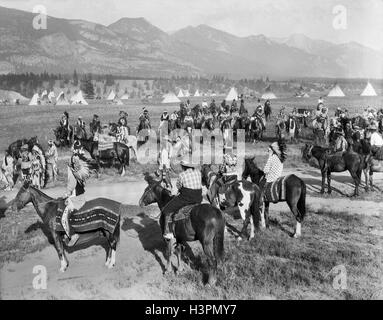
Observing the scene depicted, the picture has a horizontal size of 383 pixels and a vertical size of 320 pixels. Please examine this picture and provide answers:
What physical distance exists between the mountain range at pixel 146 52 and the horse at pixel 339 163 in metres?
147

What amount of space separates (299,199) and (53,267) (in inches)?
255

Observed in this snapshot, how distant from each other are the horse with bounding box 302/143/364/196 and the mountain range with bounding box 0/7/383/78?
5773 inches

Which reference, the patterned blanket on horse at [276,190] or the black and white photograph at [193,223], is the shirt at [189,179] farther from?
the patterned blanket on horse at [276,190]

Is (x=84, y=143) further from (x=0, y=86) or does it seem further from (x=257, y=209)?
(x=0, y=86)

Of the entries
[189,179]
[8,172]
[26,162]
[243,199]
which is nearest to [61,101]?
[8,172]

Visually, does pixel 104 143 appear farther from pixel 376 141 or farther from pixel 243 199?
pixel 376 141

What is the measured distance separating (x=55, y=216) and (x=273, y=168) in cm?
589

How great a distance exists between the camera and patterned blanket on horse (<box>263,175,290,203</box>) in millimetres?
10695

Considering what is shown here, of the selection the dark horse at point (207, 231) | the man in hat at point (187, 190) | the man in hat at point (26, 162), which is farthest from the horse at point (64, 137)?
the dark horse at point (207, 231)

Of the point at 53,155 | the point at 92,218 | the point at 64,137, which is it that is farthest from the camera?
the point at 64,137

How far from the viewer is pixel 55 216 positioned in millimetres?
8742

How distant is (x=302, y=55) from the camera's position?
186m

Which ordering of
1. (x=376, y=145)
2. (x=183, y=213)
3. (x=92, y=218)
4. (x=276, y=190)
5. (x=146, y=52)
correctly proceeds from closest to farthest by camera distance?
1. (x=183, y=213)
2. (x=92, y=218)
3. (x=276, y=190)
4. (x=376, y=145)
5. (x=146, y=52)
